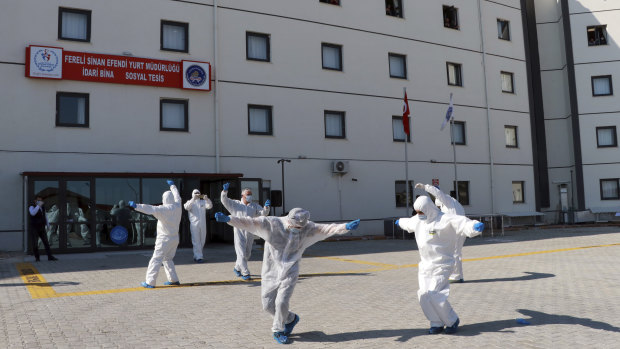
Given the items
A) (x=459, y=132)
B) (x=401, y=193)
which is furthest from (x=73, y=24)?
(x=459, y=132)

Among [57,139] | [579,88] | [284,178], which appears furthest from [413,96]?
[57,139]

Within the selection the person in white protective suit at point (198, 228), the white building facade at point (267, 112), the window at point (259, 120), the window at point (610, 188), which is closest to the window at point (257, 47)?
the white building facade at point (267, 112)

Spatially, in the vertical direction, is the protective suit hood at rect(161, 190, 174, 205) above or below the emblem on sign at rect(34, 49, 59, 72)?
below

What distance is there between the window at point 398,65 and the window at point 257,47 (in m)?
6.51

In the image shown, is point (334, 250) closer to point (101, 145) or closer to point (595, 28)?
point (101, 145)

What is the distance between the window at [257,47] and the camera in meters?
19.8

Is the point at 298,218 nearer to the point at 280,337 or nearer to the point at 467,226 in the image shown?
the point at 280,337

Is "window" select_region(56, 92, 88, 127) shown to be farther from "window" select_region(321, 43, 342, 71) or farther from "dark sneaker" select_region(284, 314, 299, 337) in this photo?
"dark sneaker" select_region(284, 314, 299, 337)

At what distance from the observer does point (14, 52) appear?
15867mm

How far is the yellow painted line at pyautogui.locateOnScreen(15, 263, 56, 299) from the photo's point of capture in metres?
8.60

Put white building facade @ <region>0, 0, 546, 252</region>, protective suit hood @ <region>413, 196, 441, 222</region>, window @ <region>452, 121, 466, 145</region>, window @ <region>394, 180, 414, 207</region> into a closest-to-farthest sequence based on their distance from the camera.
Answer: protective suit hood @ <region>413, 196, 441, 222</region>, white building facade @ <region>0, 0, 546, 252</region>, window @ <region>394, 180, 414, 207</region>, window @ <region>452, 121, 466, 145</region>

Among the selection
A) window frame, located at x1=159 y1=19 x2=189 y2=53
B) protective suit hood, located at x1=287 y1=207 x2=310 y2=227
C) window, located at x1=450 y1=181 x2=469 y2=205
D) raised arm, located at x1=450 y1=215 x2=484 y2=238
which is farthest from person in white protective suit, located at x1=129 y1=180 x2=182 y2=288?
window, located at x1=450 y1=181 x2=469 y2=205

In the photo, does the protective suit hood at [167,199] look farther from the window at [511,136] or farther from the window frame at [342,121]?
the window at [511,136]

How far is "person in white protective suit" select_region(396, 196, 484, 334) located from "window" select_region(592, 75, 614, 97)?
29.5 metres
